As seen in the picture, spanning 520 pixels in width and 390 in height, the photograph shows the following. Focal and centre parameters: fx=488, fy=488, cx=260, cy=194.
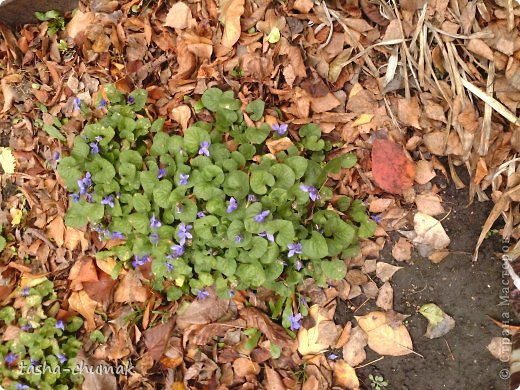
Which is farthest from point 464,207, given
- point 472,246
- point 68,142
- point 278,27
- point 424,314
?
point 68,142

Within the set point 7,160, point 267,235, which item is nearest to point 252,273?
point 267,235

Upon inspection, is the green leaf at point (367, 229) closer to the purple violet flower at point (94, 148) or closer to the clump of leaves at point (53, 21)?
the purple violet flower at point (94, 148)

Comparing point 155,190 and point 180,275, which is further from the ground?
point 155,190

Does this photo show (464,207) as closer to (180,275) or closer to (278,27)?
(278,27)

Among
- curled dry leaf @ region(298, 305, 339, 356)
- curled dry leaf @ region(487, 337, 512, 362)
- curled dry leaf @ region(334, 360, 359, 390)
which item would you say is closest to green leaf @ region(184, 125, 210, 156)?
curled dry leaf @ region(298, 305, 339, 356)

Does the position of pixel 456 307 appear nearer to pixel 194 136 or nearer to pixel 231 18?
pixel 194 136

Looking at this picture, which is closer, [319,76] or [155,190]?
[155,190]

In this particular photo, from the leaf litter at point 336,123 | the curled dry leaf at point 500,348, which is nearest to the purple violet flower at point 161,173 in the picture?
the leaf litter at point 336,123
